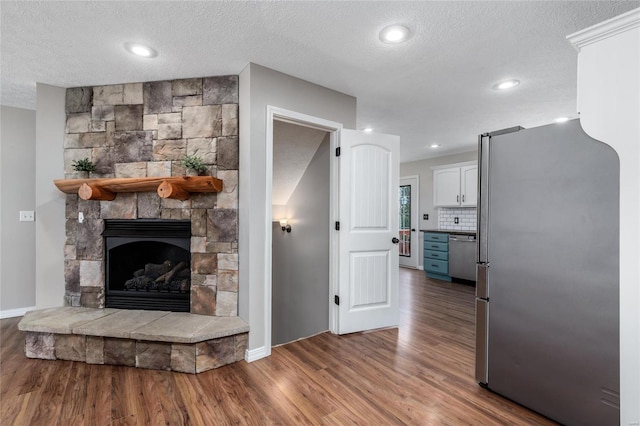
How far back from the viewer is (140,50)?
2.20 meters

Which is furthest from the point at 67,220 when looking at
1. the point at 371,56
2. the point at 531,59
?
the point at 531,59

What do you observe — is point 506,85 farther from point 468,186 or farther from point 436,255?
point 436,255

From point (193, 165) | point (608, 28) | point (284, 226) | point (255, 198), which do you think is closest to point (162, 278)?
point (193, 165)

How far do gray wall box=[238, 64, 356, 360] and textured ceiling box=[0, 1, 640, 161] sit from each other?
0.54 ft

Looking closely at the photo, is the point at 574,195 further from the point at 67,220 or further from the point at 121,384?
the point at 67,220

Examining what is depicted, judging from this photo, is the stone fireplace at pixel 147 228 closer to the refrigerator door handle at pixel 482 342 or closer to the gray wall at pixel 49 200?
the gray wall at pixel 49 200

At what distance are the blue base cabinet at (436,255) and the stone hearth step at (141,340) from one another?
4.20 metres

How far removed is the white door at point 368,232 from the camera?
2855 millimetres

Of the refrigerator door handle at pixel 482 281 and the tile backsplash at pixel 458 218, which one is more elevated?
the tile backsplash at pixel 458 218

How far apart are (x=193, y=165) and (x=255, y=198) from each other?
0.63 metres

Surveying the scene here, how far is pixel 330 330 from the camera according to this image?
2959 millimetres

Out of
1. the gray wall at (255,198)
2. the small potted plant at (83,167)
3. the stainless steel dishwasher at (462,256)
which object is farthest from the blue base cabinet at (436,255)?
the small potted plant at (83,167)

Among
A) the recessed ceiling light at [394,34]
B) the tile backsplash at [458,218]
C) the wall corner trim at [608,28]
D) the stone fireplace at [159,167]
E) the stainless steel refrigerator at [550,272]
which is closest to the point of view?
the wall corner trim at [608,28]

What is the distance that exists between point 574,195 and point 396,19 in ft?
4.85
